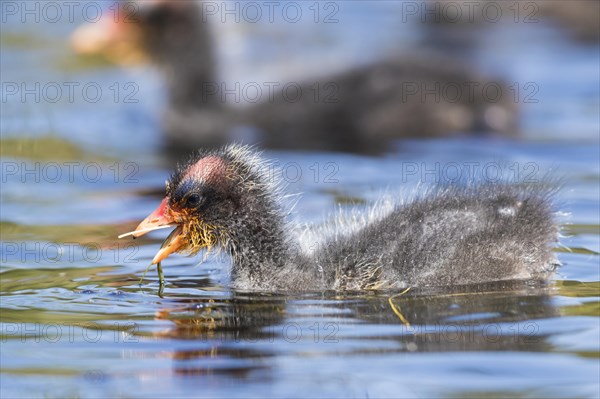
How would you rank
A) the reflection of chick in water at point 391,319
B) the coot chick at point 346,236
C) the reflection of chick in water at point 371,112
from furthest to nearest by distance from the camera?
the reflection of chick in water at point 371,112 < the coot chick at point 346,236 < the reflection of chick in water at point 391,319

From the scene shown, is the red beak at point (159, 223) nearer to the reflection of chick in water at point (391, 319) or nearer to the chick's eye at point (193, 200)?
the chick's eye at point (193, 200)

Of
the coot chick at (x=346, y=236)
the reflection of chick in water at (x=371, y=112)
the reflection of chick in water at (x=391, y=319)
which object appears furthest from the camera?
the reflection of chick in water at (x=371, y=112)

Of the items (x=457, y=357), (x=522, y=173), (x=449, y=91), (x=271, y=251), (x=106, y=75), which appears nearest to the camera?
(x=457, y=357)

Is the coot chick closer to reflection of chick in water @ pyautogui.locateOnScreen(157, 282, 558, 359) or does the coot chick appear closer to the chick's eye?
the chick's eye

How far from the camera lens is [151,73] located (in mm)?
13898

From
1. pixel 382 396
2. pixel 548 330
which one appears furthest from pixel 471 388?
pixel 548 330

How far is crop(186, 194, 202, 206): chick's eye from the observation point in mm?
7199

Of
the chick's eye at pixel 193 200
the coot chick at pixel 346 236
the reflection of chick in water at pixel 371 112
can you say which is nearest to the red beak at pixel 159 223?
the coot chick at pixel 346 236

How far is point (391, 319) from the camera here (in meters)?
6.66

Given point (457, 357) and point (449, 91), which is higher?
point (449, 91)

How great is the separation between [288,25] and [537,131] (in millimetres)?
6140

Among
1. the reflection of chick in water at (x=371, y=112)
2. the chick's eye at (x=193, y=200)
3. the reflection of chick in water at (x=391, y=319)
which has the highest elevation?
the reflection of chick in water at (x=371, y=112)

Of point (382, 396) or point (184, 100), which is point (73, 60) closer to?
point (184, 100)

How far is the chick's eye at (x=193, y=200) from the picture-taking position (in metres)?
7.20
